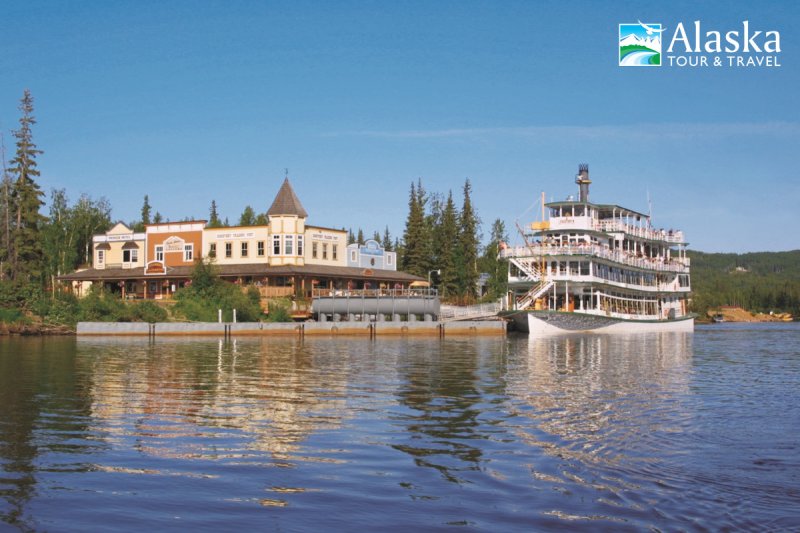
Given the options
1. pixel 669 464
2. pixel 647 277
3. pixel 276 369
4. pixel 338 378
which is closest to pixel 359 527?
pixel 669 464

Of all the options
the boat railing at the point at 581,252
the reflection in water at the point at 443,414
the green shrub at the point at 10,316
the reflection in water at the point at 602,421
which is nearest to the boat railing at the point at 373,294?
the boat railing at the point at 581,252

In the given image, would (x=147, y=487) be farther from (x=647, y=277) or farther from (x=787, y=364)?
(x=647, y=277)

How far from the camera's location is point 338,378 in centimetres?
2473

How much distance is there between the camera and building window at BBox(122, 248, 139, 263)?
7619 centimetres

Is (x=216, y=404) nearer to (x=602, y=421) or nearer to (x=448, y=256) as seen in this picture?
(x=602, y=421)

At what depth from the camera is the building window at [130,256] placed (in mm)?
76188

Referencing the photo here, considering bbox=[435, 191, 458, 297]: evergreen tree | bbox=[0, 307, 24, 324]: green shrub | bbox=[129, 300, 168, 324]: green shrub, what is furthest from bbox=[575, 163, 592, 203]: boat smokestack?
bbox=[0, 307, 24, 324]: green shrub

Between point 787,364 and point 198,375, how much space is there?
23484mm

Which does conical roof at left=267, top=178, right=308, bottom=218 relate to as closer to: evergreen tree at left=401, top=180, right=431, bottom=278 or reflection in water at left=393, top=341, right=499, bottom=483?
evergreen tree at left=401, top=180, right=431, bottom=278

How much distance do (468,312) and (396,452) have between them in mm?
49661

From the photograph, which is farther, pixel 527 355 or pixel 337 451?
pixel 527 355

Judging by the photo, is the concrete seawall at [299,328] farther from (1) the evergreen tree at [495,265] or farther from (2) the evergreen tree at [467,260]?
(2) the evergreen tree at [467,260]

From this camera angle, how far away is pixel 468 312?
62156 millimetres

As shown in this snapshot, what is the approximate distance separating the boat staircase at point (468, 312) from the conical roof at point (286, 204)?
16803 mm
